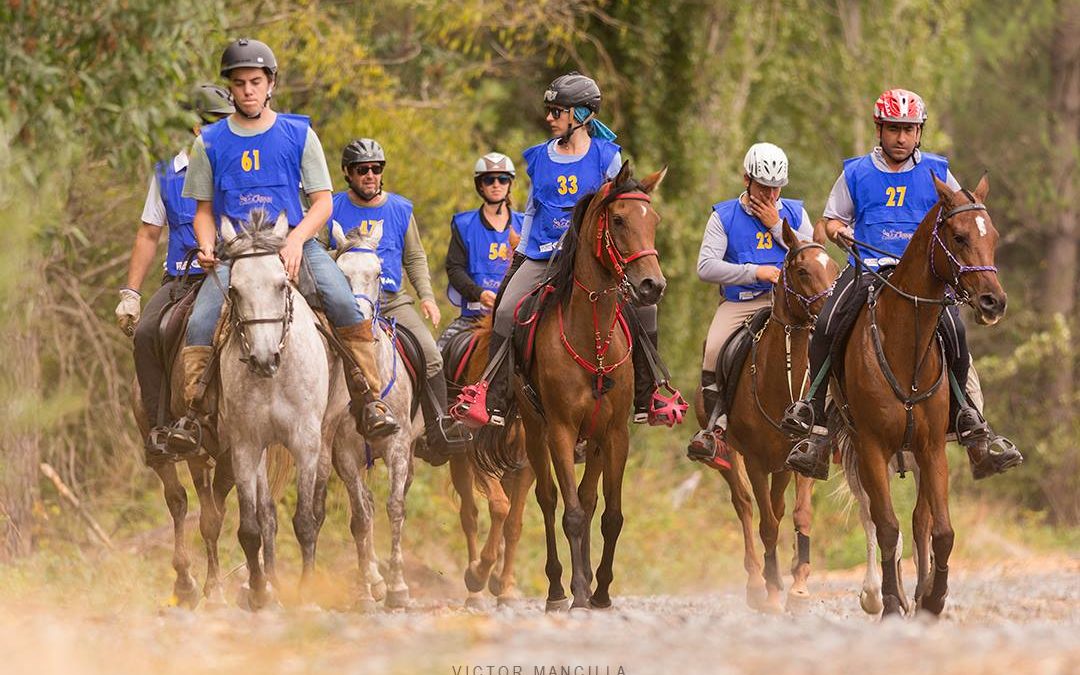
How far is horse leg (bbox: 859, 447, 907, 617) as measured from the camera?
446 inches

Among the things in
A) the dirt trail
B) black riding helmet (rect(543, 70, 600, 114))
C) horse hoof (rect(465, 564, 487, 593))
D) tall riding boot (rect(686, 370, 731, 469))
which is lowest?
horse hoof (rect(465, 564, 487, 593))

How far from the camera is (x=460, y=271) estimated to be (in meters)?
16.3

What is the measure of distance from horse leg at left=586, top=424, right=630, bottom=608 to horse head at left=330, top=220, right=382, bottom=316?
2355 mm

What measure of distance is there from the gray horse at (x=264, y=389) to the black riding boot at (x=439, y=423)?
3.38m

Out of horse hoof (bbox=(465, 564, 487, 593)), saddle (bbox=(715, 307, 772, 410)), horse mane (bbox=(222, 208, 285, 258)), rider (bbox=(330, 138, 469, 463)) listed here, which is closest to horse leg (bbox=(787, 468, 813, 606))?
saddle (bbox=(715, 307, 772, 410))

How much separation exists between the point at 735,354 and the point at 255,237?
4.96m

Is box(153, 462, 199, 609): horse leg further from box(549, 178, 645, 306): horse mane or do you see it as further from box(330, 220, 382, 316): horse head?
box(549, 178, 645, 306): horse mane

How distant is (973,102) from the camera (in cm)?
4028

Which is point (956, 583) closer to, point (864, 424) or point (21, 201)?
point (864, 424)

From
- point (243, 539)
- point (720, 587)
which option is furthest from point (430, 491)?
point (243, 539)

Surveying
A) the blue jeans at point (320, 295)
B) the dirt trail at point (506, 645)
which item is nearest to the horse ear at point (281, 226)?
the blue jeans at point (320, 295)

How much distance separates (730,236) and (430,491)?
26.1 ft

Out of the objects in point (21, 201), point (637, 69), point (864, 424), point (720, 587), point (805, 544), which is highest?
point (637, 69)

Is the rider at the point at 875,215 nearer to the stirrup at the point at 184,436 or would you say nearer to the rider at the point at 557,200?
the rider at the point at 557,200
